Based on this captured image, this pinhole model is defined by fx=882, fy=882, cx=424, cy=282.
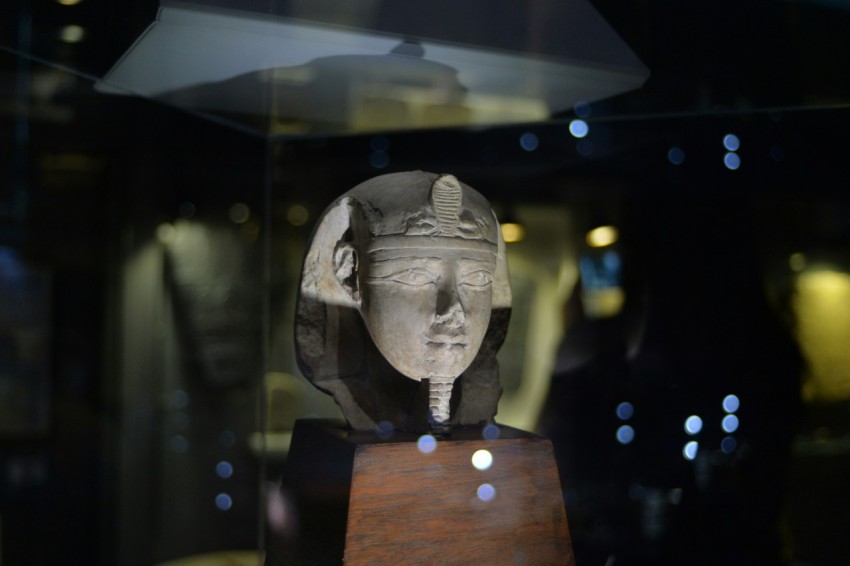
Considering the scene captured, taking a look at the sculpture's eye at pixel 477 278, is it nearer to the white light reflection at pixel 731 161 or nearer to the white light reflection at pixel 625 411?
the white light reflection at pixel 625 411

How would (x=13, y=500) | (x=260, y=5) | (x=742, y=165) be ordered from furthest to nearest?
(x=742, y=165), (x=13, y=500), (x=260, y=5)

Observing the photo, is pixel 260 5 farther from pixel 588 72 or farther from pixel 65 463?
pixel 65 463

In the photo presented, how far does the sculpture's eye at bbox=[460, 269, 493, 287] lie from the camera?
259 centimetres

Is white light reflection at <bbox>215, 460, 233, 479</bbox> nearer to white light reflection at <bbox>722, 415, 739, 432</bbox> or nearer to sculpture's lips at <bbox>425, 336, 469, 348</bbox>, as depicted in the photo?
sculpture's lips at <bbox>425, 336, 469, 348</bbox>

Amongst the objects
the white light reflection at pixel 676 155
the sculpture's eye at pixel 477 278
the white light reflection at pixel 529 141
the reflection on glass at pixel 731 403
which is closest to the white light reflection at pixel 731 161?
the white light reflection at pixel 676 155

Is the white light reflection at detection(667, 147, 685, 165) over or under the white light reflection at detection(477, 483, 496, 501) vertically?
over

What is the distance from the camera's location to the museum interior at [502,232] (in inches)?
113

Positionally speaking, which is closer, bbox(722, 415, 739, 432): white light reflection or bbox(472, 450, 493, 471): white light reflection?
bbox(472, 450, 493, 471): white light reflection

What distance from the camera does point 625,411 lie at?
3471 mm

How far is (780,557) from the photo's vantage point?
3123 mm

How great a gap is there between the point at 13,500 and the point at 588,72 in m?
2.49

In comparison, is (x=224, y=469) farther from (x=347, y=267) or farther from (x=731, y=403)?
(x=731, y=403)

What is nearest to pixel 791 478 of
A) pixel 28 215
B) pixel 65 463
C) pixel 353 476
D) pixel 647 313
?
pixel 647 313

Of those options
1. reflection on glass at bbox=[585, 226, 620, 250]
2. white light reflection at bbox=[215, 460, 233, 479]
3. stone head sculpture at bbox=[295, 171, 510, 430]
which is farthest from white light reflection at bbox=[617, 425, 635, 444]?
white light reflection at bbox=[215, 460, 233, 479]
